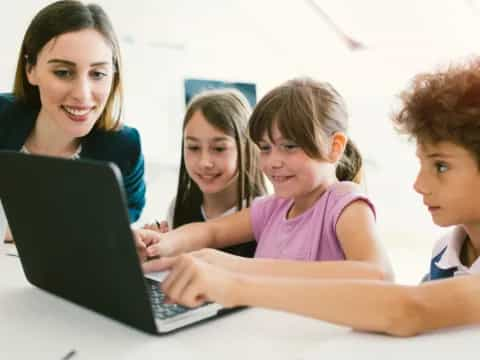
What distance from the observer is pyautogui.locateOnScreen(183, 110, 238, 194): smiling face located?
143 cm

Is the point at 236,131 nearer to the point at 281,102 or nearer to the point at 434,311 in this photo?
the point at 281,102

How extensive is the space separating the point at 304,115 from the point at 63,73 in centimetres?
63

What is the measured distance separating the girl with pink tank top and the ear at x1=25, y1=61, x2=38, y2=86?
570 millimetres

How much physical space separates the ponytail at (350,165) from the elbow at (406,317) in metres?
0.73

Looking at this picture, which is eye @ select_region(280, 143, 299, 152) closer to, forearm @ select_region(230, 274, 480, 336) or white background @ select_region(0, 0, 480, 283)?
forearm @ select_region(230, 274, 480, 336)

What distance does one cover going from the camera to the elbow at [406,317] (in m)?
0.60

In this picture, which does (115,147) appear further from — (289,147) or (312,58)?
(312,58)

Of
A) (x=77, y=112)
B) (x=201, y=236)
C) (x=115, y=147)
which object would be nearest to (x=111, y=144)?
(x=115, y=147)

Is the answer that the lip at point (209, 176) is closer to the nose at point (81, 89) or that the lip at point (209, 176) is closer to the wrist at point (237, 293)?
the nose at point (81, 89)

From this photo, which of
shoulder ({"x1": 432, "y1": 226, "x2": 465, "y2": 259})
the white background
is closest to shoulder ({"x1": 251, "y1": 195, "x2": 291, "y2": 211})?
shoulder ({"x1": 432, "y1": 226, "x2": 465, "y2": 259})

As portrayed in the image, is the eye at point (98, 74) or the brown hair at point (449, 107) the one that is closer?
the brown hair at point (449, 107)

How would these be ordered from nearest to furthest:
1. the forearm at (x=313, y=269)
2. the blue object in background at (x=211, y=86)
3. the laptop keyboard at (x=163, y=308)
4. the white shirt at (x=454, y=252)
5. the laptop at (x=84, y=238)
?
the laptop at (x=84, y=238) < the laptop keyboard at (x=163, y=308) < the forearm at (x=313, y=269) < the white shirt at (x=454, y=252) < the blue object in background at (x=211, y=86)

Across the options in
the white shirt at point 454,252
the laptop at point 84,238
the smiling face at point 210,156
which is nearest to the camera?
the laptop at point 84,238

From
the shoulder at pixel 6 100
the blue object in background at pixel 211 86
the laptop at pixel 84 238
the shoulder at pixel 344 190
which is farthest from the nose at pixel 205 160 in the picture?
the blue object in background at pixel 211 86
